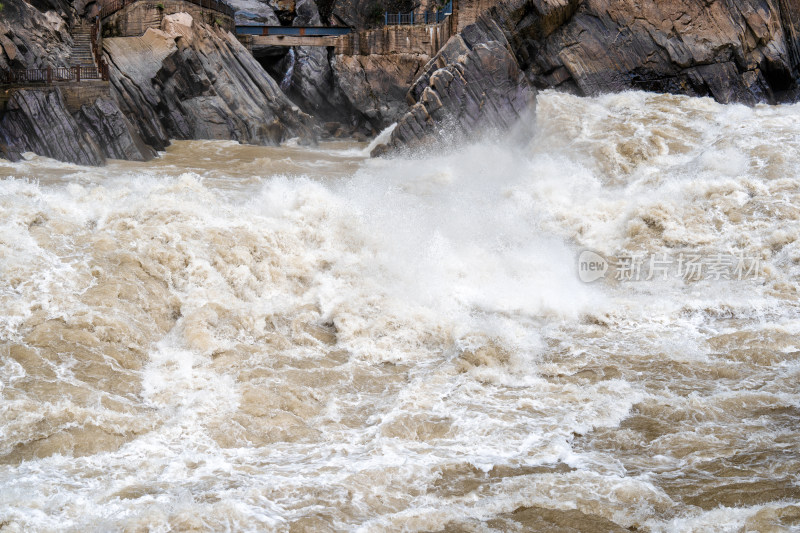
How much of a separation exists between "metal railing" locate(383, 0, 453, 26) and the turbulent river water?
1088 centimetres

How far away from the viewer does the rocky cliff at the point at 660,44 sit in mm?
20938

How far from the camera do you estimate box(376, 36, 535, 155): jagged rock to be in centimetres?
1839

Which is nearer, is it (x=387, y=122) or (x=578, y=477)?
(x=578, y=477)

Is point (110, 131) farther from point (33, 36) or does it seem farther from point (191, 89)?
point (33, 36)

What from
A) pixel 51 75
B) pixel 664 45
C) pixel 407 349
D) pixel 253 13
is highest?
pixel 253 13

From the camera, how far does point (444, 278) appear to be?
434 inches

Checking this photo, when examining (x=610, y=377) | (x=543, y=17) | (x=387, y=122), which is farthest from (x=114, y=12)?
(x=610, y=377)

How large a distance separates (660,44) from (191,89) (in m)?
14.5

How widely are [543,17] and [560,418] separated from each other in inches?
677

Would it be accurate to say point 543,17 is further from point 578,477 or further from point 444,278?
point 578,477

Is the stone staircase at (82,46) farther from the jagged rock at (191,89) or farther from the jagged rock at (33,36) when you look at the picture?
the jagged rock at (191,89)

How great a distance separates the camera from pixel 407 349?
911cm

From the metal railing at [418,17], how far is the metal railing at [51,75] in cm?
1087

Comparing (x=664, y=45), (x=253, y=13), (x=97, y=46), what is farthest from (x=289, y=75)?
(x=664, y=45)
